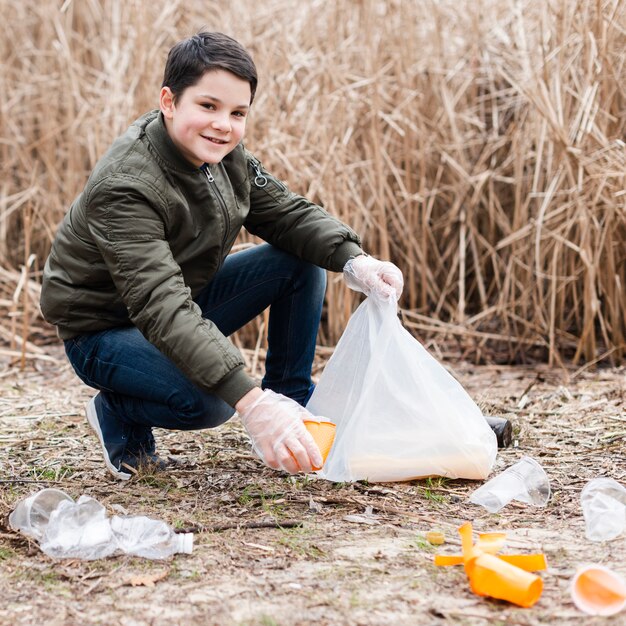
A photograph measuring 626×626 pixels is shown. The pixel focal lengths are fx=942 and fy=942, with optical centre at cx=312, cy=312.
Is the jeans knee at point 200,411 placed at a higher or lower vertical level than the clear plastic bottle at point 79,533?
higher

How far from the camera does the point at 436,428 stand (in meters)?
2.33

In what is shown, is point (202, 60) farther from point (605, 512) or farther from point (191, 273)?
point (605, 512)

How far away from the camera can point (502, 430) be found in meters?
2.72

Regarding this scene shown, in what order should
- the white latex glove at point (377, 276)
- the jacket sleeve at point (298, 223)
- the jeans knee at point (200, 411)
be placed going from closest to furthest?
the jeans knee at point (200, 411) < the white latex glove at point (377, 276) < the jacket sleeve at point (298, 223)

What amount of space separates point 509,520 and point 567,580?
0.38 metres

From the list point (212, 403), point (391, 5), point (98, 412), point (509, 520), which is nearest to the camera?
point (509, 520)

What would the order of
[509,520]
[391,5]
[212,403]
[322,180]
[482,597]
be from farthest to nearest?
[391,5], [322,180], [212,403], [509,520], [482,597]

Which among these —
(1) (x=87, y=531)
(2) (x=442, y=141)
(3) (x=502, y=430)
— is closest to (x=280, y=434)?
(1) (x=87, y=531)

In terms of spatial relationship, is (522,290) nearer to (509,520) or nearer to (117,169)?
(509,520)

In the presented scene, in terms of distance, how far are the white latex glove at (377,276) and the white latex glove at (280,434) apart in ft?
1.73

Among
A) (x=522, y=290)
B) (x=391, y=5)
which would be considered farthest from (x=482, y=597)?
(x=391, y=5)

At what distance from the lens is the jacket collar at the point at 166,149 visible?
7.18ft

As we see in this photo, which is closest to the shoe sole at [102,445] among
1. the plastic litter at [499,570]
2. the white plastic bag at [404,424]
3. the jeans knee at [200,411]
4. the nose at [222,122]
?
the jeans knee at [200,411]

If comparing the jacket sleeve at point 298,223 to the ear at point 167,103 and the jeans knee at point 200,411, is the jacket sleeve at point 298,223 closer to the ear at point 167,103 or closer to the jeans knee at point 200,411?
the ear at point 167,103
